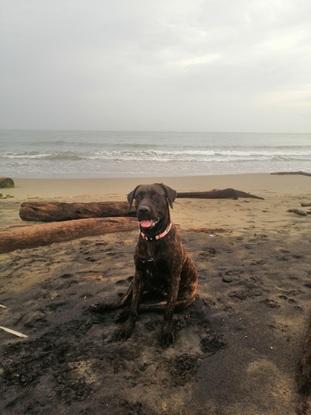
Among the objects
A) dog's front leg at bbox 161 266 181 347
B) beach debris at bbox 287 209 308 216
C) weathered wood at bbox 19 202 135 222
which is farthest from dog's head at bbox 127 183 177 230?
beach debris at bbox 287 209 308 216

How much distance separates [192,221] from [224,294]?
4417mm

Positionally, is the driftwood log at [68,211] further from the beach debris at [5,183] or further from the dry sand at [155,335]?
the beach debris at [5,183]

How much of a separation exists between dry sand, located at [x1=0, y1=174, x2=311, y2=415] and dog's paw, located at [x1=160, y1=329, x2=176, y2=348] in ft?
0.26

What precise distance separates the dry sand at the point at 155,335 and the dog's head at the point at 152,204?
3.59ft

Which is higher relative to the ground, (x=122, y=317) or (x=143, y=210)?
(x=143, y=210)

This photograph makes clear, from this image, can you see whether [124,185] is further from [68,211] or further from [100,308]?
[100,308]

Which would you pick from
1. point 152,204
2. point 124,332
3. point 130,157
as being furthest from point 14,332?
point 130,157

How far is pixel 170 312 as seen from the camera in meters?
4.04

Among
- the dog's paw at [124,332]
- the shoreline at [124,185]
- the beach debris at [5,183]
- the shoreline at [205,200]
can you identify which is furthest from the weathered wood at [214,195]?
the dog's paw at [124,332]

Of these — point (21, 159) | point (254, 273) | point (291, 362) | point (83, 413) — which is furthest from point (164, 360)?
point (21, 159)

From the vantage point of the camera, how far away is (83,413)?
2.97m

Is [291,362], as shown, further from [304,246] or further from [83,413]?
[304,246]

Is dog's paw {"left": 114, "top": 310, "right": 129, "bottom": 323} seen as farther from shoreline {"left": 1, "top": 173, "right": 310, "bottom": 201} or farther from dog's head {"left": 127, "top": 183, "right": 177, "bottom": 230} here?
shoreline {"left": 1, "top": 173, "right": 310, "bottom": 201}

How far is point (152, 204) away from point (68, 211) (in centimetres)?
459
